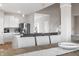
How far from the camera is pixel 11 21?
141cm

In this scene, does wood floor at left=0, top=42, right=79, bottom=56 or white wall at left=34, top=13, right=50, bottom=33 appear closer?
wood floor at left=0, top=42, right=79, bottom=56

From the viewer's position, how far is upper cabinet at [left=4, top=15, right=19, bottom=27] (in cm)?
132

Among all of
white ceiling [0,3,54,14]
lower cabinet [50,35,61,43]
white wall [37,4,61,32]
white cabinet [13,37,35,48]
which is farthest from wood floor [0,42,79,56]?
white ceiling [0,3,54,14]

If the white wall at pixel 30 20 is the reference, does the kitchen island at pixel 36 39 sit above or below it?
below

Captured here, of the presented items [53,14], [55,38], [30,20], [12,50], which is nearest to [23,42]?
[12,50]

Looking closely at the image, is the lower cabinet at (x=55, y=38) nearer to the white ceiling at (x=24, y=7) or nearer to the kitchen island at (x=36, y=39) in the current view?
the kitchen island at (x=36, y=39)

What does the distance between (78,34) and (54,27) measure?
0.30 meters

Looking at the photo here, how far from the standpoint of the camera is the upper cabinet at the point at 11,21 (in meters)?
1.32

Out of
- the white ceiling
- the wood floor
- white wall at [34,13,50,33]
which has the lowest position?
the wood floor

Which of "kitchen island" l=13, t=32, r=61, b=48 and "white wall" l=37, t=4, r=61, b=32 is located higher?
"white wall" l=37, t=4, r=61, b=32

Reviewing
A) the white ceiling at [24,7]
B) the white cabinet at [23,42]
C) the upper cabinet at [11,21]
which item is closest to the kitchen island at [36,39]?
the white cabinet at [23,42]

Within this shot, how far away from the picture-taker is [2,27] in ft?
4.20

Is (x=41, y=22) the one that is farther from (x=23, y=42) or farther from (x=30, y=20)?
(x=23, y=42)

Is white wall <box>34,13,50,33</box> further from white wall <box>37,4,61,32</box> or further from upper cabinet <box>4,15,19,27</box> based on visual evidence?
upper cabinet <box>4,15,19,27</box>
